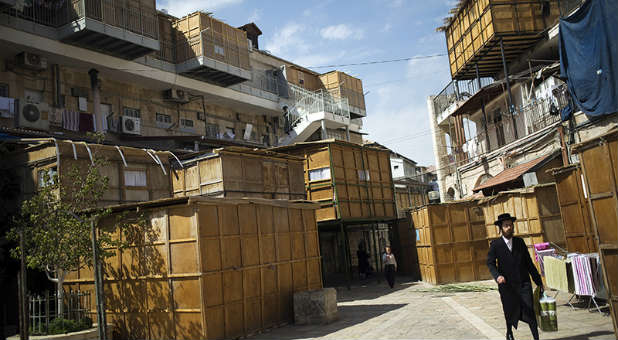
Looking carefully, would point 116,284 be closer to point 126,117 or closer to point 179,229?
point 179,229

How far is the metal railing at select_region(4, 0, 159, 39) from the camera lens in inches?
791

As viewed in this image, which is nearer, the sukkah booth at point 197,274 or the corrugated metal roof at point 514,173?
the sukkah booth at point 197,274

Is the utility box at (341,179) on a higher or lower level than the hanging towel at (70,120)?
lower

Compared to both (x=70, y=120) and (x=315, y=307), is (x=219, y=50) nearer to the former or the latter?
(x=70, y=120)

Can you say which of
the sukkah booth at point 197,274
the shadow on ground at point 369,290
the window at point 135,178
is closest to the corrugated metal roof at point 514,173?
the shadow on ground at point 369,290

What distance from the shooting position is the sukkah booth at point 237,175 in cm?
1580

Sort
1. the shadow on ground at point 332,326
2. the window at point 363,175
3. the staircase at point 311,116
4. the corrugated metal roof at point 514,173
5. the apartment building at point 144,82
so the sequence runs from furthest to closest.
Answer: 1. the staircase at point 311,116
2. the window at point 363,175
3. the apartment building at point 144,82
4. the corrugated metal roof at point 514,173
5. the shadow on ground at point 332,326

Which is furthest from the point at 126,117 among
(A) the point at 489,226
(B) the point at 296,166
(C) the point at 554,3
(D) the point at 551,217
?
(C) the point at 554,3

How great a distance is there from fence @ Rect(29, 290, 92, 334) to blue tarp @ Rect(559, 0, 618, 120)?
51.2 ft

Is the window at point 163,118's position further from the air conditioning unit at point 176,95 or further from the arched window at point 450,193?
the arched window at point 450,193

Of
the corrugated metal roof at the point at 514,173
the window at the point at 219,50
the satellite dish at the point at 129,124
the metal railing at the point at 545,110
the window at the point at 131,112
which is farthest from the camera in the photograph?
the window at the point at 219,50

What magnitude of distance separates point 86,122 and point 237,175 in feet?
32.6

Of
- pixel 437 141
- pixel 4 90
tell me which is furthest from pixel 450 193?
pixel 4 90

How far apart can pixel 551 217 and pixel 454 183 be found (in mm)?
16347
